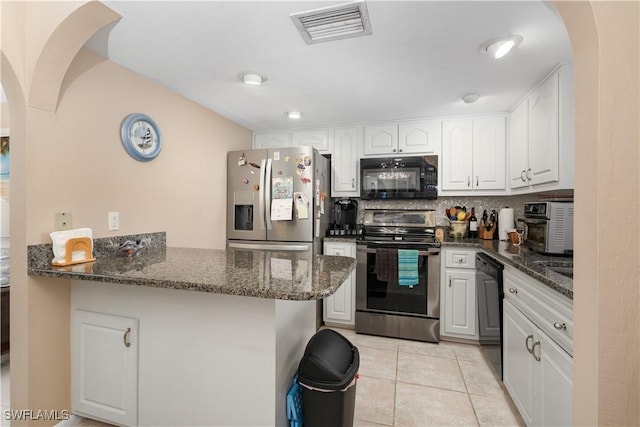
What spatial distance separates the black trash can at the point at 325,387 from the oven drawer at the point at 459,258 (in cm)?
178

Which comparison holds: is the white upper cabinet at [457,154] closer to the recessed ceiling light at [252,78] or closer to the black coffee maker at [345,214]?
the black coffee maker at [345,214]

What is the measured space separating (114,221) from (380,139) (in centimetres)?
258

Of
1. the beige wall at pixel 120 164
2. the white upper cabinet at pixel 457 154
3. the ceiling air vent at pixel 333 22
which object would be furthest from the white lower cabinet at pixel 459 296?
the beige wall at pixel 120 164

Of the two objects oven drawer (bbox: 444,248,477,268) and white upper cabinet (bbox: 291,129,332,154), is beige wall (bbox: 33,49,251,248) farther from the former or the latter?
oven drawer (bbox: 444,248,477,268)

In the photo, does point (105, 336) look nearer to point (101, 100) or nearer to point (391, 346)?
point (101, 100)

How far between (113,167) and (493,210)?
354 cm

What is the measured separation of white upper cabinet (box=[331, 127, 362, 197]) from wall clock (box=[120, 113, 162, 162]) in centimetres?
183

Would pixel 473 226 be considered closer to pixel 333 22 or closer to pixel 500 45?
pixel 500 45

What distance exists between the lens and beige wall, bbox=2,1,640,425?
776 millimetres

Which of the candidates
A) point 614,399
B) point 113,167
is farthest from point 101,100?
point 614,399

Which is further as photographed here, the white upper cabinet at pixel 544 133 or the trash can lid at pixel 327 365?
the white upper cabinet at pixel 544 133

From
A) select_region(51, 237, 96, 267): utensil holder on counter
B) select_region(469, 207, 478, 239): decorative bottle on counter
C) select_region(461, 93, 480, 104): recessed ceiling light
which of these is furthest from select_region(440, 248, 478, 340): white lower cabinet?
select_region(51, 237, 96, 267): utensil holder on counter

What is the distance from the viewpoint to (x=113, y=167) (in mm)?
1865

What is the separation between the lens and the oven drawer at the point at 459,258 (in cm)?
264
